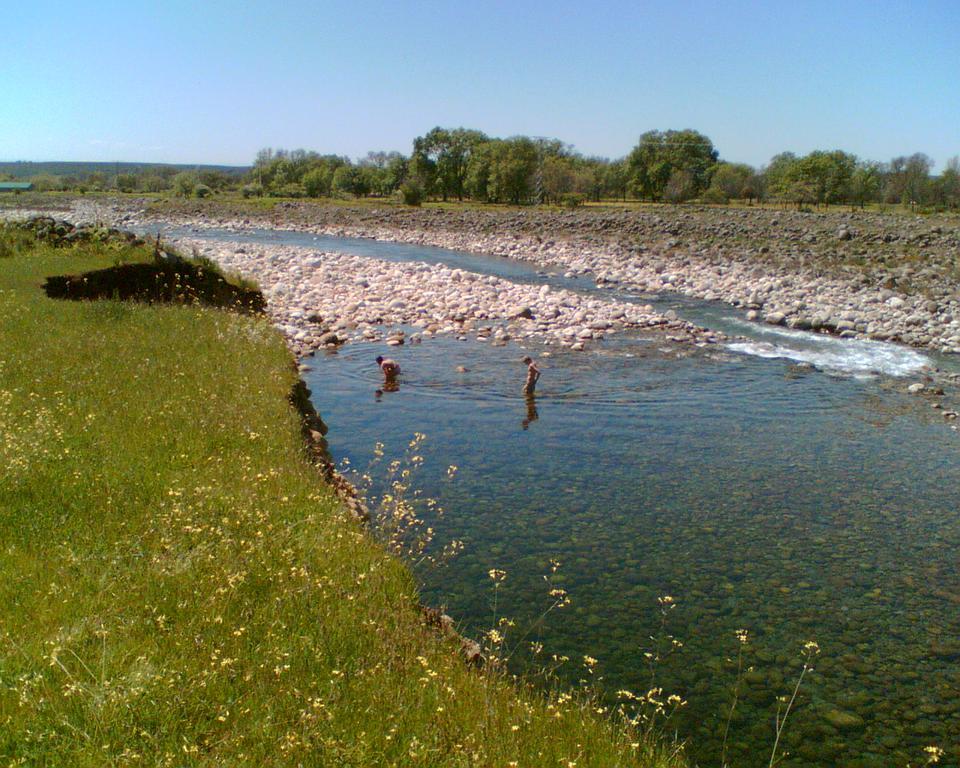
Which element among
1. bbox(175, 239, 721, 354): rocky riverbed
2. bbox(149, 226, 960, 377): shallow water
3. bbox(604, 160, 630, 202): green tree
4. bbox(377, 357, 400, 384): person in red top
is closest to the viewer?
bbox(377, 357, 400, 384): person in red top

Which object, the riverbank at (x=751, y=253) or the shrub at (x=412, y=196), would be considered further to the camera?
the shrub at (x=412, y=196)

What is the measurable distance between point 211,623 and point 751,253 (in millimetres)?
43591

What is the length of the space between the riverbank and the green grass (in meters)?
21.8

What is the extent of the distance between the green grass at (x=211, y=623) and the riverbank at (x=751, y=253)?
21.8 metres

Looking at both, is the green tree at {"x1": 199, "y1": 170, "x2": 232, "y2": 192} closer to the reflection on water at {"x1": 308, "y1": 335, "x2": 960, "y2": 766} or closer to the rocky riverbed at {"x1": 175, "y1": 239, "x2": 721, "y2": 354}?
the rocky riverbed at {"x1": 175, "y1": 239, "x2": 721, "y2": 354}

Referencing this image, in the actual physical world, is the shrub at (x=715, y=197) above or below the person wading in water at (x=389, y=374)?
above

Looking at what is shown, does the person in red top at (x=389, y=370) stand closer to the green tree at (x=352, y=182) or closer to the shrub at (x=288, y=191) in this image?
the green tree at (x=352, y=182)

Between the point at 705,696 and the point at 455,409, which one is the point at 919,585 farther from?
the point at 455,409

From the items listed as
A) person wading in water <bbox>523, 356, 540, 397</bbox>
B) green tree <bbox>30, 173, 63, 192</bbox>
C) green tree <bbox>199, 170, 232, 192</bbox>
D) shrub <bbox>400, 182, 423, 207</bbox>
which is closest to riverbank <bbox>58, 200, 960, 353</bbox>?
person wading in water <bbox>523, 356, 540, 397</bbox>

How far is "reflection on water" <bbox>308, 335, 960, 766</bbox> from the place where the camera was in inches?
300

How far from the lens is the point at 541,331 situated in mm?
25672

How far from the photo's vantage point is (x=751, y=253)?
4441 cm

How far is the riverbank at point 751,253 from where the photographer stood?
91.2 feet

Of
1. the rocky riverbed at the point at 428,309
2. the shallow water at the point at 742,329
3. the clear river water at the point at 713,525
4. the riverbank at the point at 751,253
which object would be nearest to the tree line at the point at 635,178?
the riverbank at the point at 751,253
